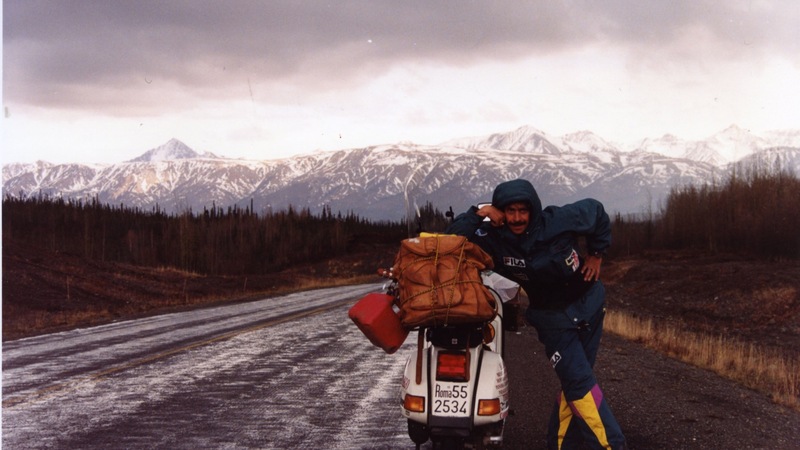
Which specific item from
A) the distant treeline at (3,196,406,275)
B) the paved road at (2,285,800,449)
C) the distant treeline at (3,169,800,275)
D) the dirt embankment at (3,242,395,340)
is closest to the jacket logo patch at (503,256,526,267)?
the distant treeline at (3,169,800,275)

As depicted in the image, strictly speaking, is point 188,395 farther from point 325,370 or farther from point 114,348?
point 114,348

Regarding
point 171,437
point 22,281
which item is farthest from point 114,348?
point 22,281

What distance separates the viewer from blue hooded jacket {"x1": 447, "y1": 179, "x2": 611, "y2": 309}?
470 cm

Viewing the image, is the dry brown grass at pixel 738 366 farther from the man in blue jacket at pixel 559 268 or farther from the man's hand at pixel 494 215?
the man's hand at pixel 494 215

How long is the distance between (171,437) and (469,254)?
336cm

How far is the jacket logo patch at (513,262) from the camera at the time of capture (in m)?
4.75

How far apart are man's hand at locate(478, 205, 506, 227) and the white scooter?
645 millimetres

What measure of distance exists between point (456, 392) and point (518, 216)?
3.76 feet

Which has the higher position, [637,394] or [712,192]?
[712,192]

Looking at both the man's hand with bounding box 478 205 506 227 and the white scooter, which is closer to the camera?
the white scooter

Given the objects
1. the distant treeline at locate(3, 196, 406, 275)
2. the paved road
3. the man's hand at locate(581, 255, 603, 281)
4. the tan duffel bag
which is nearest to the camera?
the tan duffel bag

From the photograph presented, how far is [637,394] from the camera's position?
28.1 ft

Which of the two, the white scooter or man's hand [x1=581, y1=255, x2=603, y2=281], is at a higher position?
man's hand [x1=581, y1=255, x2=603, y2=281]

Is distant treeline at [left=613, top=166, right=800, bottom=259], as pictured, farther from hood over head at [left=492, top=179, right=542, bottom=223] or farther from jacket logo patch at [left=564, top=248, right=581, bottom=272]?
hood over head at [left=492, top=179, right=542, bottom=223]
